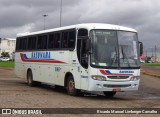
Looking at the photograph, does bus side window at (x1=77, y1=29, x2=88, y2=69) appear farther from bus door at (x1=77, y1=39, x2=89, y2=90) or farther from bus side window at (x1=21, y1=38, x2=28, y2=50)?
bus side window at (x1=21, y1=38, x2=28, y2=50)

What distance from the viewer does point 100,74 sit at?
17.0m

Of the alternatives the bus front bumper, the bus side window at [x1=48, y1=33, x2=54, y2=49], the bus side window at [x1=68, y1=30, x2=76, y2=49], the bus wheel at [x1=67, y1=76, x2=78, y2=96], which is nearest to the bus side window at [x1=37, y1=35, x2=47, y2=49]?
the bus side window at [x1=48, y1=33, x2=54, y2=49]

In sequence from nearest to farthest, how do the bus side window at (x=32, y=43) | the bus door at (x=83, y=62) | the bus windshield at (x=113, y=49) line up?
the bus windshield at (x=113, y=49) < the bus door at (x=83, y=62) < the bus side window at (x=32, y=43)

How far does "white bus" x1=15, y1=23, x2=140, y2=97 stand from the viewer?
17.1 m

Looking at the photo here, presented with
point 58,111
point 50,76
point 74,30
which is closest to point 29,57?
point 50,76

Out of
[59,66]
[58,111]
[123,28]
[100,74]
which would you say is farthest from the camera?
[59,66]

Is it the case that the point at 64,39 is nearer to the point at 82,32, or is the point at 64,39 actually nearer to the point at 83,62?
the point at 82,32

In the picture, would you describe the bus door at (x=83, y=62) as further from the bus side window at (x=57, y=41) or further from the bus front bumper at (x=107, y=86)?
the bus side window at (x=57, y=41)

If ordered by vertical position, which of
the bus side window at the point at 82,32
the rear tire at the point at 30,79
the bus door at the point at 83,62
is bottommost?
the rear tire at the point at 30,79

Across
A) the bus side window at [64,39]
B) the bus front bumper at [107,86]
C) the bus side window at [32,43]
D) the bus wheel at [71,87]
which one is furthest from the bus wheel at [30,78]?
the bus front bumper at [107,86]

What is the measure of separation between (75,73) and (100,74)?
5.37 ft

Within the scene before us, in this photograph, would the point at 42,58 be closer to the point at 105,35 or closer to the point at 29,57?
the point at 29,57

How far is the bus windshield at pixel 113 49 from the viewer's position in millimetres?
17109

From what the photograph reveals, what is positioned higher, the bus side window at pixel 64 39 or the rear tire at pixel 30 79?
the bus side window at pixel 64 39
